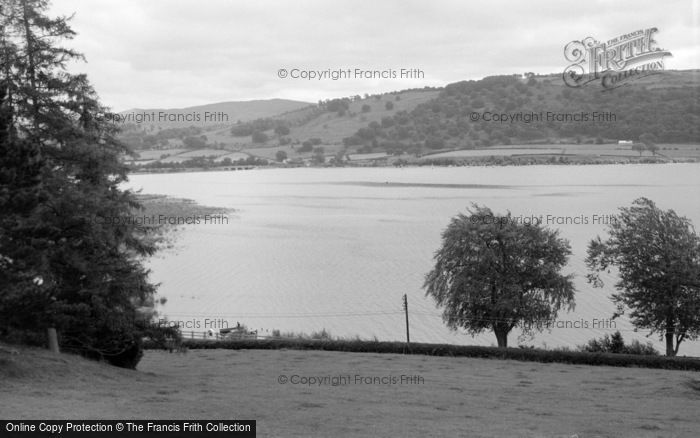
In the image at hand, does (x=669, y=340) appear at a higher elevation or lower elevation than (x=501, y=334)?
lower

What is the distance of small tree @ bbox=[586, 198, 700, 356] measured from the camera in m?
33.8

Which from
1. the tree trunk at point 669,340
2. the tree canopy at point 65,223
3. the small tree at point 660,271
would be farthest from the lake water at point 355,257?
the tree canopy at point 65,223

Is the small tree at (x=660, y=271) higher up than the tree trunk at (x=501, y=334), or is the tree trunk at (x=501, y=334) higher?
the small tree at (x=660, y=271)

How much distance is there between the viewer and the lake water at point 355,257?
4409 cm

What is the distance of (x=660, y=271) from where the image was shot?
34531 mm

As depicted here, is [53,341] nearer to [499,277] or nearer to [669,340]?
[499,277]

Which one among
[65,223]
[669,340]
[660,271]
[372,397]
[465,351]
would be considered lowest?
[669,340]

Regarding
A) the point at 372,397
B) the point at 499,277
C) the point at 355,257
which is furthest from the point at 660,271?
the point at 355,257

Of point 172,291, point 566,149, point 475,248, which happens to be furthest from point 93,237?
point 566,149

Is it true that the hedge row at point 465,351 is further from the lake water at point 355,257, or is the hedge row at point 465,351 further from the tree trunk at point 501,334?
the lake water at point 355,257

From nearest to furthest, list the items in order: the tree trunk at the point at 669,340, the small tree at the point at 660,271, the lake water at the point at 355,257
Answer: the small tree at the point at 660,271, the tree trunk at the point at 669,340, the lake water at the point at 355,257

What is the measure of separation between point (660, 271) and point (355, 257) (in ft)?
111

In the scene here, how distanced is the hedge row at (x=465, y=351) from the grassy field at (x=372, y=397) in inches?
56.5

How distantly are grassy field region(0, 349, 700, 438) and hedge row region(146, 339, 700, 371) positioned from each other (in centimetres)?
144
